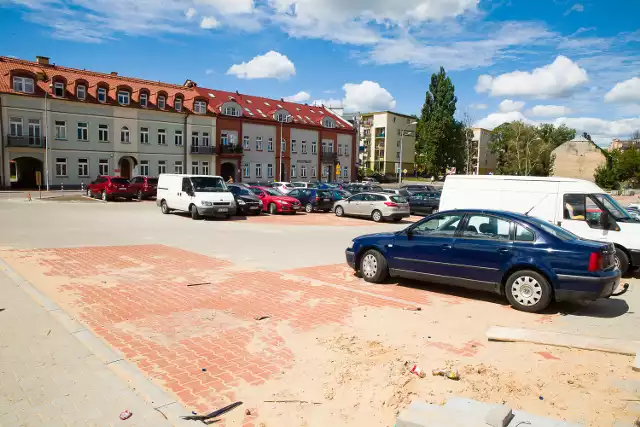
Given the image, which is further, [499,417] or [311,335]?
[311,335]

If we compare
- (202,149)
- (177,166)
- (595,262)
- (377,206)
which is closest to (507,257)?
(595,262)

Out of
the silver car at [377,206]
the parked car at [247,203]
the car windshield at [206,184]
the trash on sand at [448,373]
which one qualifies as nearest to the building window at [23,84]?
the parked car at [247,203]

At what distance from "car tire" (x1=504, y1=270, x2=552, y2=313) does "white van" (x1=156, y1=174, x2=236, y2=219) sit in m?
16.1

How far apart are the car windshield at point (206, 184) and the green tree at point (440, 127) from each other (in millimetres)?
58205

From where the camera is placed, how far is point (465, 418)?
12.0 feet

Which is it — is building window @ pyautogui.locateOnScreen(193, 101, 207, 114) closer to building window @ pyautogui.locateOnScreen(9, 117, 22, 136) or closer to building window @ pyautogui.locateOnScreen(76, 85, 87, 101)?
building window @ pyautogui.locateOnScreen(76, 85, 87, 101)

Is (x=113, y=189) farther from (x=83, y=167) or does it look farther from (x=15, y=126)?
(x=15, y=126)

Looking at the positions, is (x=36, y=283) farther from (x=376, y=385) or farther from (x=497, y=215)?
(x=497, y=215)

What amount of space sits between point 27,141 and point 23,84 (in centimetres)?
487

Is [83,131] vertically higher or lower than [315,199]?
higher

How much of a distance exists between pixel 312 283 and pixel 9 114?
134ft

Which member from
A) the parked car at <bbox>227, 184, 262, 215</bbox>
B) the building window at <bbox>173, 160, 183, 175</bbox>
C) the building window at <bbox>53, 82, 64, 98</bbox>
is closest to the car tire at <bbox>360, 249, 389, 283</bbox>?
the parked car at <bbox>227, 184, 262, 215</bbox>

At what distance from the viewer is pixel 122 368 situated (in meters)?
4.95

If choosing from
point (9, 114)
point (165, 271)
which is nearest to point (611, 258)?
point (165, 271)
